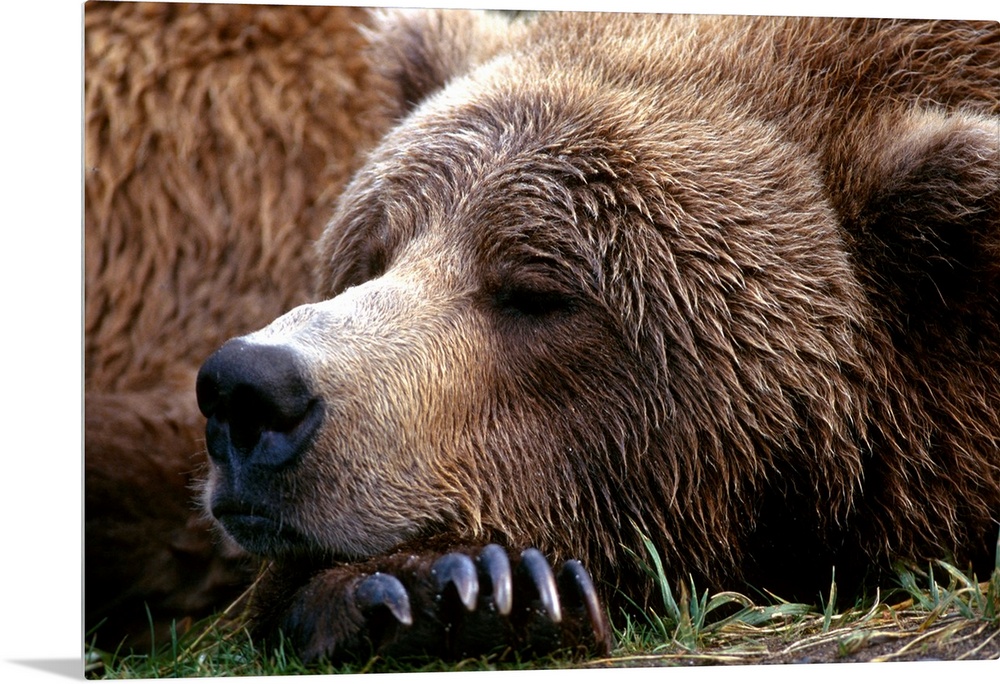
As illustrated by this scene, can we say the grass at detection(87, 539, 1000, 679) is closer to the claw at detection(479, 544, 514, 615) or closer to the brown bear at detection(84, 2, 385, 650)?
the claw at detection(479, 544, 514, 615)

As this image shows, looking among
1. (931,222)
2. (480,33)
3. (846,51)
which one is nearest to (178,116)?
(480,33)

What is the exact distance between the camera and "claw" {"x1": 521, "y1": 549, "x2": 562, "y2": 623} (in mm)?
3609

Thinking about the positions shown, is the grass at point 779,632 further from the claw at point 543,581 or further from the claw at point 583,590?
the claw at point 543,581

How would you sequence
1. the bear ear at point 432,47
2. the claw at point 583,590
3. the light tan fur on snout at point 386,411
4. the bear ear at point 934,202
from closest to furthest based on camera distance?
the claw at point 583,590
the light tan fur on snout at point 386,411
the bear ear at point 934,202
the bear ear at point 432,47

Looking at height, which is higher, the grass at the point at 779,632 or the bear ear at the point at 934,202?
the bear ear at the point at 934,202

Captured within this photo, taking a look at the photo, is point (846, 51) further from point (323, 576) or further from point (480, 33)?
point (323, 576)

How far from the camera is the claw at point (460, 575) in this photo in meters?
3.55

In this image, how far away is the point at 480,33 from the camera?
5.39 metres

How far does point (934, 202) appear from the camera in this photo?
428 cm

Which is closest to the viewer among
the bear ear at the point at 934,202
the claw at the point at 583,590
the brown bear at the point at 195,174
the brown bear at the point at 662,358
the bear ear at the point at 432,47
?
the claw at the point at 583,590

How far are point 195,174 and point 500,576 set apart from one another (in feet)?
10.0

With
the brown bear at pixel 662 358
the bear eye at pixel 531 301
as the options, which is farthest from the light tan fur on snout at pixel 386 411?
the bear eye at pixel 531 301

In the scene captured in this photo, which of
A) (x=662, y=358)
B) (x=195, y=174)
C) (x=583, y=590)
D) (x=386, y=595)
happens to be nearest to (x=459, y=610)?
(x=386, y=595)

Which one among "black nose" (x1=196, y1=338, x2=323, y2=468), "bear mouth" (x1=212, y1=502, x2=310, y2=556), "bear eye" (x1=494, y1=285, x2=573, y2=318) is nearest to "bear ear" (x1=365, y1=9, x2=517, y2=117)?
"bear eye" (x1=494, y1=285, x2=573, y2=318)
